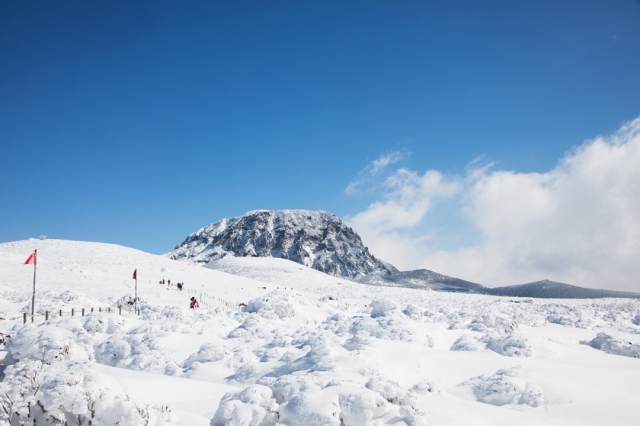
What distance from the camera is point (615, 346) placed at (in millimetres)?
13273

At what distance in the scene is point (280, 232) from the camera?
139875mm

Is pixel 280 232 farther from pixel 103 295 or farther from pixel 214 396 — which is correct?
pixel 214 396

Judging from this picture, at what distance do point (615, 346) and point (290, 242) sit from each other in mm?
124965

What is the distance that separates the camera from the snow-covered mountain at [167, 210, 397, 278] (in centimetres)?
12612

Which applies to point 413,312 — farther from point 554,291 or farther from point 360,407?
point 554,291

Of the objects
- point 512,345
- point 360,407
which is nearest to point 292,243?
point 512,345

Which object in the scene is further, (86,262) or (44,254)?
(44,254)

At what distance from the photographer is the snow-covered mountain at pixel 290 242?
126 metres

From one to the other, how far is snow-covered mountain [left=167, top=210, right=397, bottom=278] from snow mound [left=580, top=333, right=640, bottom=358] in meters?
106

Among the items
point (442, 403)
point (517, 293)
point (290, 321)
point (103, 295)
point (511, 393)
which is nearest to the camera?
point (442, 403)

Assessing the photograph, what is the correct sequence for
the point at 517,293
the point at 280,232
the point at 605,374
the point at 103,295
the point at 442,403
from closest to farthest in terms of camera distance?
1. the point at 442,403
2. the point at 605,374
3. the point at 103,295
4. the point at 517,293
5. the point at 280,232

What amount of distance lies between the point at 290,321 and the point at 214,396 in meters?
12.4

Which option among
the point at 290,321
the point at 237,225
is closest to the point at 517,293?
the point at 290,321

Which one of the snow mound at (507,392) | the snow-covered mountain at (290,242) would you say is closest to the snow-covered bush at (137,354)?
the snow mound at (507,392)
